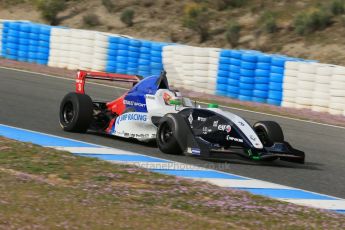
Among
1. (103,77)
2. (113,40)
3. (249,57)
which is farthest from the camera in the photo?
(113,40)

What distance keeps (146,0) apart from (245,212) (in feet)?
78.8

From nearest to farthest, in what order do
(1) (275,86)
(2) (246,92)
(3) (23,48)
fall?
(1) (275,86) → (2) (246,92) → (3) (23,48)

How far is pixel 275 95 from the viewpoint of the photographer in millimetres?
17578

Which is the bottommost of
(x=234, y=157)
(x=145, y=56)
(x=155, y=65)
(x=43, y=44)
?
(x=234, y=157)

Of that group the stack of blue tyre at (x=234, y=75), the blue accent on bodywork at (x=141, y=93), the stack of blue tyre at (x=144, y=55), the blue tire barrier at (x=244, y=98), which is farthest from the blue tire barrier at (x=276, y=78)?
the blue accent on bodywork at (x=141, y=93)

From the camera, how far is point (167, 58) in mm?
19531

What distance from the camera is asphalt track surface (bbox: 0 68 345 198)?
29.5ft

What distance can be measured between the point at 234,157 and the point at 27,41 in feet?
45.3

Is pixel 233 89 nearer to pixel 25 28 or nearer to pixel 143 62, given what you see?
pixel 143 62

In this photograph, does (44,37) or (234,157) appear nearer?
(234,157)

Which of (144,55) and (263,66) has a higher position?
(144,55)

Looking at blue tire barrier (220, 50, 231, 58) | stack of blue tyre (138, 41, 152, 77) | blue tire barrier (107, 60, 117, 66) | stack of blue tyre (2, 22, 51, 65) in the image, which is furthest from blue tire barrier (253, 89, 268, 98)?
stack of blue tyre (2, 22, 51, 65)

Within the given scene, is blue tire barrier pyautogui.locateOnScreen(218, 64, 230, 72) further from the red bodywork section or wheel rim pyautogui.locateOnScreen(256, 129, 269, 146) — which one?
wheel rim pyautogui.locateOnScreen(256, 129, 269, 146)

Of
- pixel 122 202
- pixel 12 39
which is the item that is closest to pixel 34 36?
pixel 12 39
